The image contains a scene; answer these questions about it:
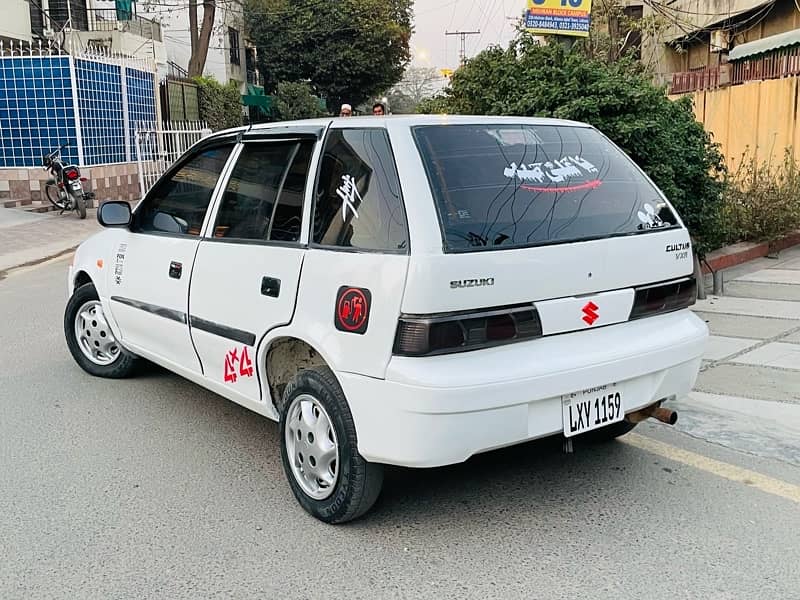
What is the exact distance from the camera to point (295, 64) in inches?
1828

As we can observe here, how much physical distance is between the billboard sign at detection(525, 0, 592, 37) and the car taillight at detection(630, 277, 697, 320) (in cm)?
532

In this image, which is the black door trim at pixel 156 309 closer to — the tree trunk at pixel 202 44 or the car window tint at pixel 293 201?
the car window tint at pixel 293 201

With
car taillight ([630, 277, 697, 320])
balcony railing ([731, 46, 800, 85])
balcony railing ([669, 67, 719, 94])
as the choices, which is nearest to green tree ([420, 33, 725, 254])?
car taillight ([630, 277, 697, 320])

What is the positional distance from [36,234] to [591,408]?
12.0 metres

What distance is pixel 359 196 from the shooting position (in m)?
3.56

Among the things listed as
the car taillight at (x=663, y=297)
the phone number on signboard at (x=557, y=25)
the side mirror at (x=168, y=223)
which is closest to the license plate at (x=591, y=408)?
the car taillight at (x=663, y=297)

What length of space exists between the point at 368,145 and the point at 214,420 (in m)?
2.16

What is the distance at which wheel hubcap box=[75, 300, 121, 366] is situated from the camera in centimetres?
565

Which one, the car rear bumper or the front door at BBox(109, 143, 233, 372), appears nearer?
the car rear bumper

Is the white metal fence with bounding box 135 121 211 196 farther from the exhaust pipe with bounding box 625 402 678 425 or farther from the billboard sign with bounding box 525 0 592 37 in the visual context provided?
the exhaust pipe with bounding box 625 402 678 425

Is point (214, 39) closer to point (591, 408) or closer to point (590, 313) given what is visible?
point (590, 313)

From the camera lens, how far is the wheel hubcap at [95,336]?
5648mm

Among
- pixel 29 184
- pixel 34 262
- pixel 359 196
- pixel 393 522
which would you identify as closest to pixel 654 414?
pixel 393 522

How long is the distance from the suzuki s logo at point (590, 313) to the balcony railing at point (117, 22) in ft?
94.9
